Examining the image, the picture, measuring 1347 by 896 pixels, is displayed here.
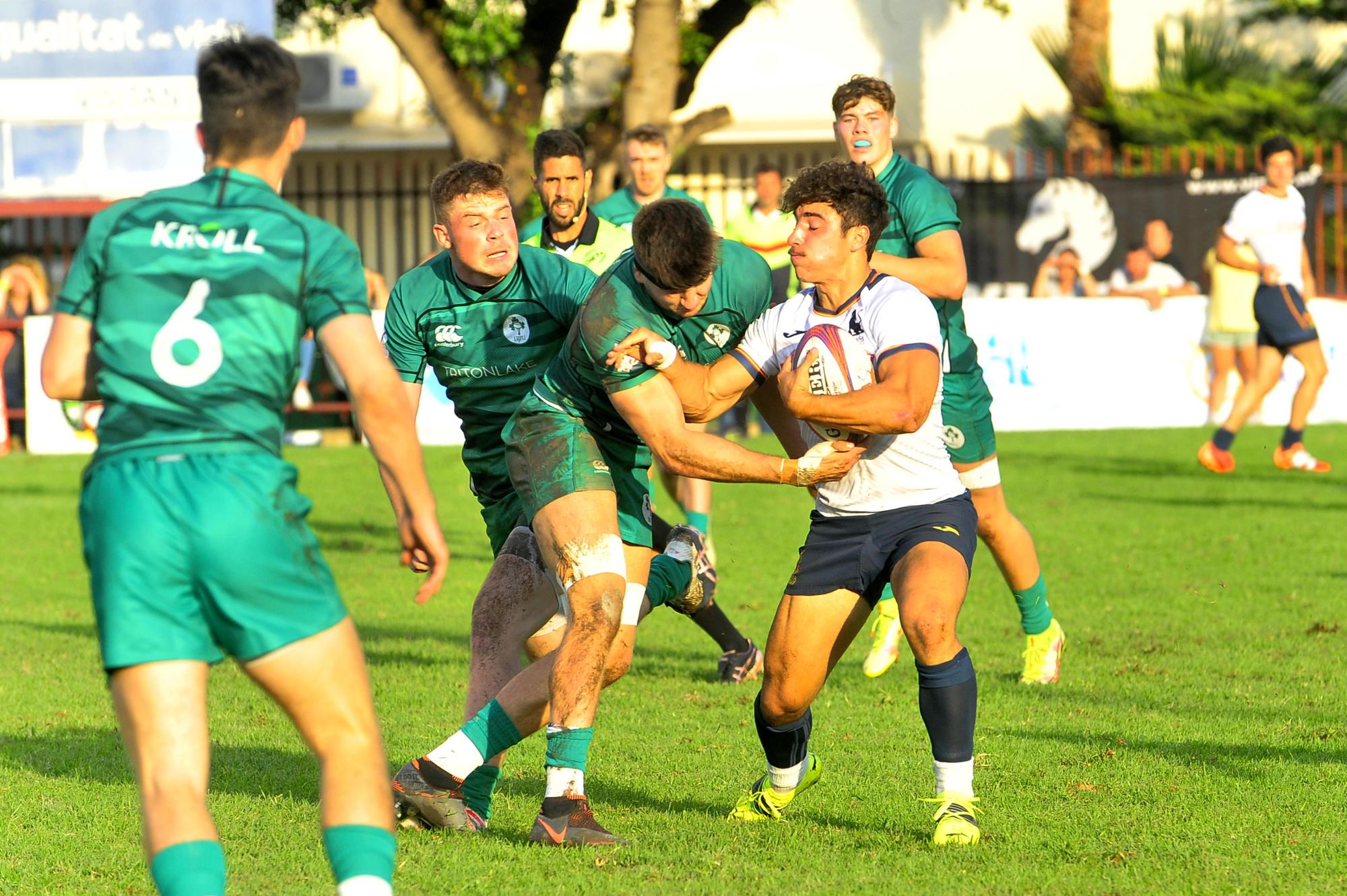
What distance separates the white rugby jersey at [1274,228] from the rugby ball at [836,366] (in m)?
8.99

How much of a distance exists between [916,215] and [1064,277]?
14.4m

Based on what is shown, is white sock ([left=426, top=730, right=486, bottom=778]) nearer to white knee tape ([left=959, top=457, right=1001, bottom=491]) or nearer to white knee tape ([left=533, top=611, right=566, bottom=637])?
white knee tape ([left=533, top=611, right=566, bottom=637])

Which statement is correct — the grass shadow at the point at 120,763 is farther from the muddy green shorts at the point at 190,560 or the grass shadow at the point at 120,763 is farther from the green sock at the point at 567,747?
Result: the muddy green shorts at the point at 190,560

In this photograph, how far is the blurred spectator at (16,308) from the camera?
18.4 metres

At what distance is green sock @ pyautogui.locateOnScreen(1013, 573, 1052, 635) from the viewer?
22.8ft

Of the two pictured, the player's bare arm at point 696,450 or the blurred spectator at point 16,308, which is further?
the blurred spectator at point 16,308

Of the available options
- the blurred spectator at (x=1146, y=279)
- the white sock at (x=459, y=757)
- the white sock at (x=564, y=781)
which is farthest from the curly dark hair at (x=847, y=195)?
the blurred spectator at (x=1146, y=279)

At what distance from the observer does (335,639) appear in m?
3.51

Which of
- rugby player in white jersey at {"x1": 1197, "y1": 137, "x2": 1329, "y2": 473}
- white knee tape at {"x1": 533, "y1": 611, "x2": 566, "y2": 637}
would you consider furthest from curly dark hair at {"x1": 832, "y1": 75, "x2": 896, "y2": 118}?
rugby player in white jersey at {"x1": 1197, "y1": 137, "x2": 1329, "y2": 473}

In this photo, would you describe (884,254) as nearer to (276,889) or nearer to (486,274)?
(486,274)

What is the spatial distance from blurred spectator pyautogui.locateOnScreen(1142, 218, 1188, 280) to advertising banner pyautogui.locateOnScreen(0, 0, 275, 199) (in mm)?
10247

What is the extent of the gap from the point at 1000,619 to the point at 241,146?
5807mm

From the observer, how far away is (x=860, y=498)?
5.09 m

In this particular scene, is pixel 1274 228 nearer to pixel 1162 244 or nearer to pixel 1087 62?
pixel 1162 244
